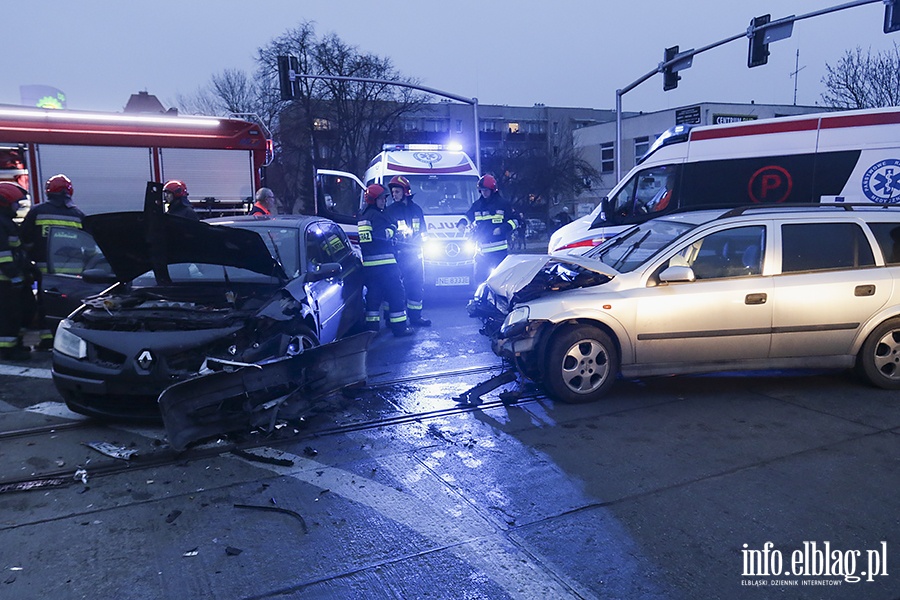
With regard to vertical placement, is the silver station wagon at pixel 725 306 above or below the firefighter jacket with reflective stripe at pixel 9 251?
below

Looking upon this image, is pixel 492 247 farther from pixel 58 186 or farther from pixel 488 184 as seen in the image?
pixel 58 186

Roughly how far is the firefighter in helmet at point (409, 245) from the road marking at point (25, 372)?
4.42 m

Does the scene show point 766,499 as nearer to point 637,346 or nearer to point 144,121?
point 637,346

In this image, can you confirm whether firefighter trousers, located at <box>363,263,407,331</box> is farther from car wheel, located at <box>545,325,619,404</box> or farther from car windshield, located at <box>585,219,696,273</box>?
car wheel, located at <box>545,325,619,404</box>

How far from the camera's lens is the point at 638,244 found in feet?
21.1

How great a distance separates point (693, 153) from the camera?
32.8 feet

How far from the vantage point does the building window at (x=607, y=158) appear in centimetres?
5316

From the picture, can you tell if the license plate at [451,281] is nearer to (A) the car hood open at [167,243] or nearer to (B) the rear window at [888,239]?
(A) the car hood open at [167,243]

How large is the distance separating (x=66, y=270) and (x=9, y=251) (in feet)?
2.03

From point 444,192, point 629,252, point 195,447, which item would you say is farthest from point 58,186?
point 629,252

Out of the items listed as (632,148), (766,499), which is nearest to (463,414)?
(766,499)

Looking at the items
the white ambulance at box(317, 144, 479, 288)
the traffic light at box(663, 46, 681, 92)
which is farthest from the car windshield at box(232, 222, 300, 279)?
the traffic light at box(663, 46, 681, 92)

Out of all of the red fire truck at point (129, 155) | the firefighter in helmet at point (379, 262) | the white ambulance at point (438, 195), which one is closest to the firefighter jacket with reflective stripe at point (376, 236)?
the firefighter in helmet at point (379, 262)

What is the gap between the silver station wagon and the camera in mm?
5719
